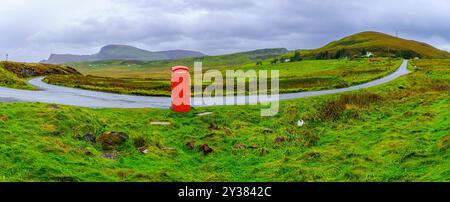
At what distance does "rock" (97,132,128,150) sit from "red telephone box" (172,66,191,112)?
8.62 metres

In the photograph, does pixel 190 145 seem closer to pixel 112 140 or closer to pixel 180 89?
pixel 112 140

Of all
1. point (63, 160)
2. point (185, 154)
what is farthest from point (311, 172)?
point (63, 160)

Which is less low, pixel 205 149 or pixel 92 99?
pixel 92 99

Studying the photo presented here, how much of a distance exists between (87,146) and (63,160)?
266cm

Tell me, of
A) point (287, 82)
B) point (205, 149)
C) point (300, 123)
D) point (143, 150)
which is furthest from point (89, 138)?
point (287, 82)

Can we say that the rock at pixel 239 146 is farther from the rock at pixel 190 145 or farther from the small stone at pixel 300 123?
the small stone at pixel 300 123

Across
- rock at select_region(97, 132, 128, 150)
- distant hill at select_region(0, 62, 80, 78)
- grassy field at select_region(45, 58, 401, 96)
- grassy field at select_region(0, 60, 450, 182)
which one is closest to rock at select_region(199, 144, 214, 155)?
grassy field at select_region(0, 60, 450, 182)

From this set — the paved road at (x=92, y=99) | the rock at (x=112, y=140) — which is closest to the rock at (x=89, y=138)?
the rock at (x=112, y=140)

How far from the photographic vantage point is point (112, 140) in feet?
61.7

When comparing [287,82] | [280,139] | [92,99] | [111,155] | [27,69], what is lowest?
[280,139]

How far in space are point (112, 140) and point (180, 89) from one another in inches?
377

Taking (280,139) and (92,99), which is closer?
(280,139)

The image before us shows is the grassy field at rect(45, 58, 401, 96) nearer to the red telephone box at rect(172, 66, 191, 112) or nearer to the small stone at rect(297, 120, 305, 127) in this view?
the red telephone box at rect(172, 66, 191, 112)
